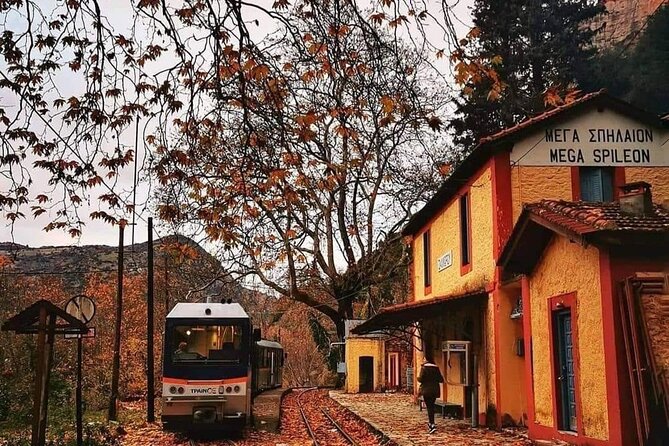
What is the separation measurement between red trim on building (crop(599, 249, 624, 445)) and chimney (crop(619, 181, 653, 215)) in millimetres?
1017

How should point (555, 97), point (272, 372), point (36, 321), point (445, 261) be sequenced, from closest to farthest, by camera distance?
1. point (555, 97)
2. point (36, 321)
3. point (445, 261)
4. point (272, 372)

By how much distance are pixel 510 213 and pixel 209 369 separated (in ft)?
25.0

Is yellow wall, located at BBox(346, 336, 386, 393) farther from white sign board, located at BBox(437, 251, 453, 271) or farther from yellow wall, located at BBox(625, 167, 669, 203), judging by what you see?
yellow wall, located at BBox(625, 167, 669, 203)

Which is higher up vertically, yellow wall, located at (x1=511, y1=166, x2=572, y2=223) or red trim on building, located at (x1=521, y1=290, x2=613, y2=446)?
yellow wall, located at (x1=511, y1=166, x2=572, y2=223)

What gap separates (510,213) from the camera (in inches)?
672

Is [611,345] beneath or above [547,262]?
beneath

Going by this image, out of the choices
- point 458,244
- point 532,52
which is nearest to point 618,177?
point 458,244

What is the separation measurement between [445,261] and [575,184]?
6394mm

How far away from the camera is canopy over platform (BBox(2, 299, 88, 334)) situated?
12648mm

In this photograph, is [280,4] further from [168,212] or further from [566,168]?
[566,168]

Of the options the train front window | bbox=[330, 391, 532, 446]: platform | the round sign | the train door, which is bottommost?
bbox=[330, 391, 532, 446]: platform

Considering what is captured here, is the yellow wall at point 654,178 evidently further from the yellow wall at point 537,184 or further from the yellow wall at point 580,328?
the yellow wall at point 580,328

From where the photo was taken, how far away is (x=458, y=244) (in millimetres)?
21125

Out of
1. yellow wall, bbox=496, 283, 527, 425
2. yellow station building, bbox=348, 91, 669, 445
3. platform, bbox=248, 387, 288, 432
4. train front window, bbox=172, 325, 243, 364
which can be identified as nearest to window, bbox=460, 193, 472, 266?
yellow station building, bbox=348, 91, 669, 445
